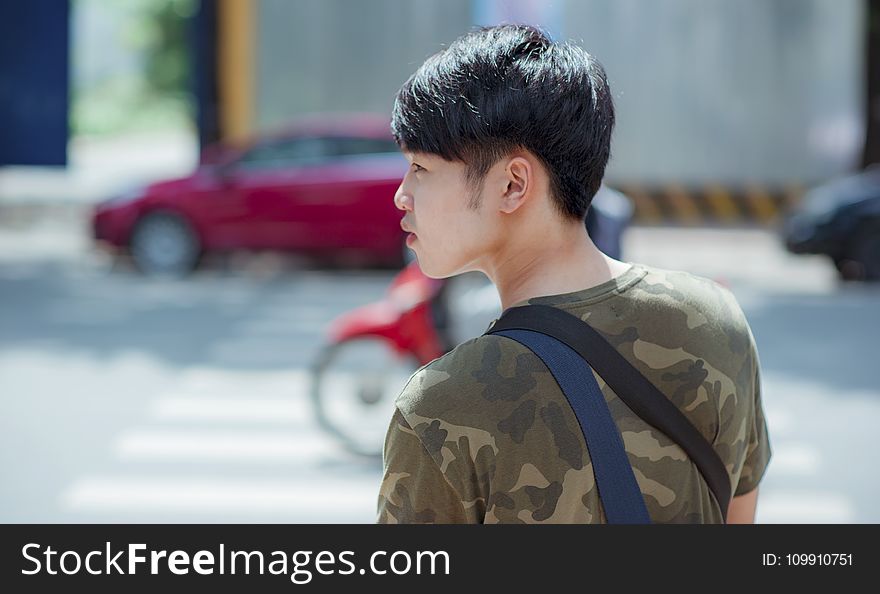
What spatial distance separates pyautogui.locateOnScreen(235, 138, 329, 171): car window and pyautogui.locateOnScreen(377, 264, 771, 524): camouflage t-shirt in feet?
43.7

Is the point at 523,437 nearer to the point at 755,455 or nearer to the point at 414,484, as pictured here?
the point at 414,484

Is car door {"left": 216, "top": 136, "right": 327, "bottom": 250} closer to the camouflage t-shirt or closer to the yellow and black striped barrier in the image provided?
the yellow and black striped barrier

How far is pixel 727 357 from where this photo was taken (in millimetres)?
1836

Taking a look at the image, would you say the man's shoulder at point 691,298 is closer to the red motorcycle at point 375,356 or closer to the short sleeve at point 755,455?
the short sleeve at point 755,455

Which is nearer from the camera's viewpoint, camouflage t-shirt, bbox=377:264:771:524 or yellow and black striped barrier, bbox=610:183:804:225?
camouflage t-shirt, bbox=377:264:771:524

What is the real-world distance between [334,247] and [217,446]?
7.74m

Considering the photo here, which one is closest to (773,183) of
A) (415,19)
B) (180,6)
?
(415,19)

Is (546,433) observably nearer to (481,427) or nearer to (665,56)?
(481,427)

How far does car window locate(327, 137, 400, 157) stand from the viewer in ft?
48.6

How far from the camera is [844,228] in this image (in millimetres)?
14000

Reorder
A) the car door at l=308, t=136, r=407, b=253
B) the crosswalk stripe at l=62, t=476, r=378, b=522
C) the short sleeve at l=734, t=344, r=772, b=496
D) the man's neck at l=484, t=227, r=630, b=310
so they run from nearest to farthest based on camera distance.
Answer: the man's neck at l=484, t=227, r=630, b=310
the short sleeve at l=734, t=344, r=772, b=496
the crosswalk stripe at l=62, t=476, r=378, b=522
the car door at l=308, t=136, r=407, b=253

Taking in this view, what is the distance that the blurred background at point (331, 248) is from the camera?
6668 mm

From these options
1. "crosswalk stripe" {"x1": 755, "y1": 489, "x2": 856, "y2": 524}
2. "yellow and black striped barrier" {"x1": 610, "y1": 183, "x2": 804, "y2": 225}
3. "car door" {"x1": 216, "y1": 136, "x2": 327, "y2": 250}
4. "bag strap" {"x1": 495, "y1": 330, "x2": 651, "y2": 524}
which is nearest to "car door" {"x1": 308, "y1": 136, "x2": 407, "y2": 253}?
"car door" {"x1": 216, "y1": 136, "x2": 327, "y2": 250}

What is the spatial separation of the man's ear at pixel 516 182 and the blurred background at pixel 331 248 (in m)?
0.26
